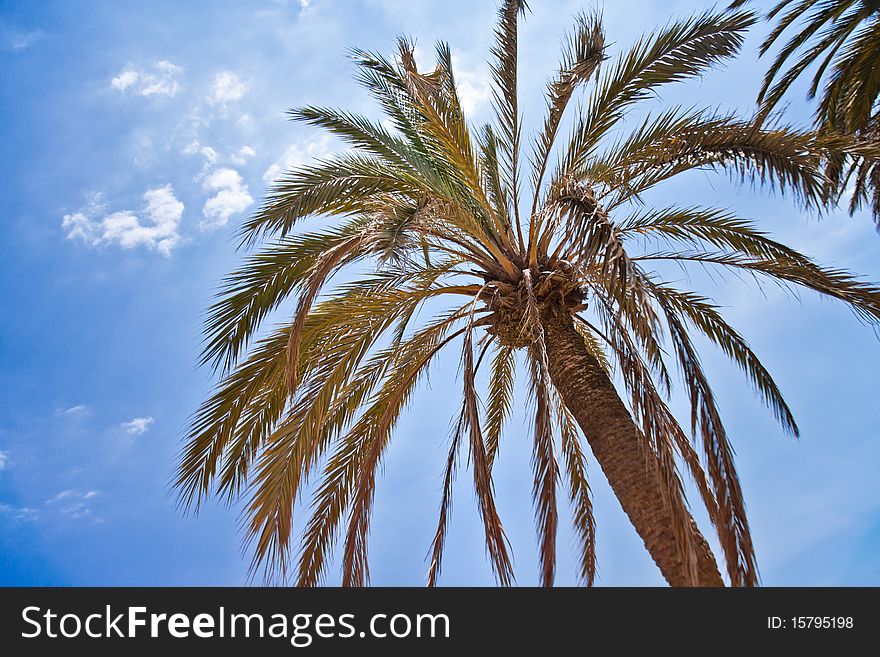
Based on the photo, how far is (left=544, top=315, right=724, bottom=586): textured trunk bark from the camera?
5.65m

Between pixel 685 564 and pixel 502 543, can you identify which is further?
pixel 502 543

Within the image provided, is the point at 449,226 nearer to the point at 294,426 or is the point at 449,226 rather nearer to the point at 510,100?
the point at 510,100

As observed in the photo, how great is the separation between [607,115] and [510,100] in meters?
1.03

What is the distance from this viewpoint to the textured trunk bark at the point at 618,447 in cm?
565

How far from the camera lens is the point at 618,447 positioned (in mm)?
6199

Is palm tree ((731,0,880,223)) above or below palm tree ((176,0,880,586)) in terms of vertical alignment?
above

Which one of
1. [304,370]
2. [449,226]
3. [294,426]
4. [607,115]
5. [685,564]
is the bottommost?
[685,564]

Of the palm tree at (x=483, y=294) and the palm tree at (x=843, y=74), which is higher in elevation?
the palm tree at (x=843, y=74)

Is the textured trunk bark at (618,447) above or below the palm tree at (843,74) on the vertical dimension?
below

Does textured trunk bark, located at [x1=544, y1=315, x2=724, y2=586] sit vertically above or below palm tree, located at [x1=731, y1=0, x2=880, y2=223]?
below

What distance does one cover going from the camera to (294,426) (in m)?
6.32
